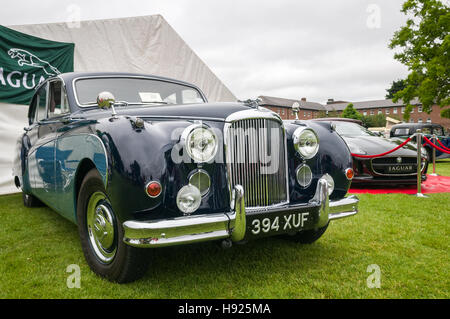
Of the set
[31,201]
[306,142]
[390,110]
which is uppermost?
[390,110]

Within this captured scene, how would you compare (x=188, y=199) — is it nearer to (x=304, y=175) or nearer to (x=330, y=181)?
(x=304, y=175)

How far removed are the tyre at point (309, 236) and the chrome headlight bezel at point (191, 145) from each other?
141cm

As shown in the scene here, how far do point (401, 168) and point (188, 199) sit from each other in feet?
16.6

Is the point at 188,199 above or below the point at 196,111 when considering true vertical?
below

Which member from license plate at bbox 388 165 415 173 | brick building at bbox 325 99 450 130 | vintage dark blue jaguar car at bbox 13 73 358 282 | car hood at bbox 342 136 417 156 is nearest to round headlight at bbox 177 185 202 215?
vintage dark blue jaguar car at bbox 13 73 358 282

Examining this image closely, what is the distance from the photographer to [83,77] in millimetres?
3334

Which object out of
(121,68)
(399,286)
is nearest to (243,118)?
(399,286)

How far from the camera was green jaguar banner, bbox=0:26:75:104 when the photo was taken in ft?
20.7

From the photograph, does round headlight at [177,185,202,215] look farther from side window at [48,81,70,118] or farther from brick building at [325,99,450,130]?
brick building at [325,99,450,130]

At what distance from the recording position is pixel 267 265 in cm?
264

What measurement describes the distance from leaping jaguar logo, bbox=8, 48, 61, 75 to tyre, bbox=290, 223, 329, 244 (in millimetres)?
6102
